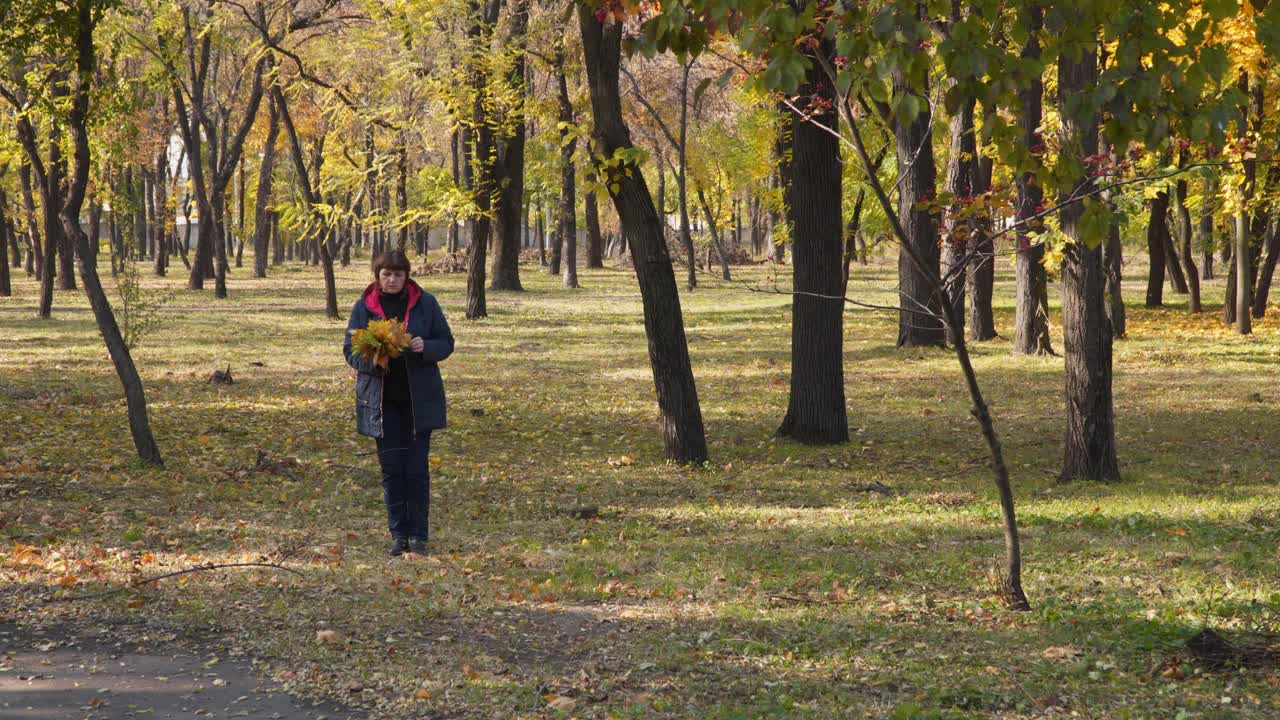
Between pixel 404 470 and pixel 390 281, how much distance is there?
3.59 feet

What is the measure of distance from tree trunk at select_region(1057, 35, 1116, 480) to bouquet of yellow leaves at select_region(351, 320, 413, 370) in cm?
527

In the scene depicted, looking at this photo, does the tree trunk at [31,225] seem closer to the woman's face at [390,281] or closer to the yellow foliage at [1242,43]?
the woman's face at [390,281]

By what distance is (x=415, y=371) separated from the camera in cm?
715

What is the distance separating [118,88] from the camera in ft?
39.4

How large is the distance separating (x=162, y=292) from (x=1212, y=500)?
99.1 feet

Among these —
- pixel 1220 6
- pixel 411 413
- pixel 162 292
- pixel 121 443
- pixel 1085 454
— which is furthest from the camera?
pixel 162 292

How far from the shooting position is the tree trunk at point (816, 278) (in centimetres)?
1150

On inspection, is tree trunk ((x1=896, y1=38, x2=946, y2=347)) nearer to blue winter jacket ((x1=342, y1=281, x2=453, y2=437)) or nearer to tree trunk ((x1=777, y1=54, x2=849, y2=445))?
tree trunk ((x1=777, y1=54, x2=849, y2=445))

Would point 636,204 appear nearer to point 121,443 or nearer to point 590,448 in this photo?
point 590,448

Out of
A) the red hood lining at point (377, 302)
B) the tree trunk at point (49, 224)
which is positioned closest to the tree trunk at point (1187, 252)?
the tree trunk at point (49, 224)

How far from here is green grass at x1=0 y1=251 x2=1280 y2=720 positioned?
200 inches

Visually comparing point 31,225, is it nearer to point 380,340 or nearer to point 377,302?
point 377,302

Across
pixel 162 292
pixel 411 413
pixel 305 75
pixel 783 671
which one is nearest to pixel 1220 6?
pixel 783 671

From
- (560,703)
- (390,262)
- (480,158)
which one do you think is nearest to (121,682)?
(560,703)
